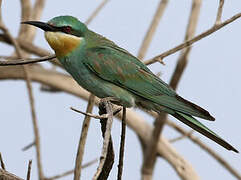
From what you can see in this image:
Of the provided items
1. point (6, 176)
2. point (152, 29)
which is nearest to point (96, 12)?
point (152, 29)

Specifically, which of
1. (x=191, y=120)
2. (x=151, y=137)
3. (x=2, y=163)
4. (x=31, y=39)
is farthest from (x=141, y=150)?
(x=2, y=163)

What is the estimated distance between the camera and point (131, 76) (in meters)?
2.96

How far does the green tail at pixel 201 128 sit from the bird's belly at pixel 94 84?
0.23 m

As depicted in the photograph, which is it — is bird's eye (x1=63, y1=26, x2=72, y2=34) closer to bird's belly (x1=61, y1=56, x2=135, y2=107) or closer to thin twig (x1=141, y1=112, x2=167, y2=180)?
bird's belly (x1=61, y1=56, x2=135, y2=107)

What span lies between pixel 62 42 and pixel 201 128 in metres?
0.68

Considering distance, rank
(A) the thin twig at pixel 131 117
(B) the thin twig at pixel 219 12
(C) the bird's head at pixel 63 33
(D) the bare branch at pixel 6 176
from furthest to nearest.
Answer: (A) the thin twig at pixel 131 117 < (C) the bird's head at pixel 63 33 < (B) the thin twig at pixel 219 12 < (D) the bare branch at pixel 6 176

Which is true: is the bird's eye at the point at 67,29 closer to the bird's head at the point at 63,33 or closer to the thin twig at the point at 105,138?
the bird's head at the point at 63,33

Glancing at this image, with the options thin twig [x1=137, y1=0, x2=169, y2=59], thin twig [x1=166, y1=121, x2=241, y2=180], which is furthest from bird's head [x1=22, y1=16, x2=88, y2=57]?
thin twig [x1=166, y1=121, x2=241, y2=180]

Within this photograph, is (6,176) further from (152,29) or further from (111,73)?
(152,29)

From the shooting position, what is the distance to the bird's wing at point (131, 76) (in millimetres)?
2842

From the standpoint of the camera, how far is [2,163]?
2035mm

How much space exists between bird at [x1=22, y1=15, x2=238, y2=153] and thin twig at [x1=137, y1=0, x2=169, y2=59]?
770 millimetres

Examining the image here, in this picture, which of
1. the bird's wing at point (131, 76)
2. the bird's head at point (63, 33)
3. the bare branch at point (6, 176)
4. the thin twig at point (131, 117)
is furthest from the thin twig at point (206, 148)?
the bare branch at point (6, 176)

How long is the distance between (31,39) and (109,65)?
1.16 m
